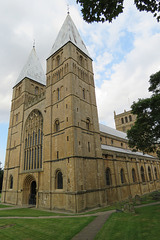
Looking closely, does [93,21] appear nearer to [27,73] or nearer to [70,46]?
[70,46]

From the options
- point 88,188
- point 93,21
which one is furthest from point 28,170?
point 93,21

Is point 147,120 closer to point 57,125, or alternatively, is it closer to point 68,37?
point 57,125

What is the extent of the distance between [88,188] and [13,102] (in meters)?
26.7

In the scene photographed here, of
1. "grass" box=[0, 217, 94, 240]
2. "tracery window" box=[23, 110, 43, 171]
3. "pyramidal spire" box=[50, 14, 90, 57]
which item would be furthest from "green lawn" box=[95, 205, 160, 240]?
"pyramidal spire" box=[50, 14, 90, 57]

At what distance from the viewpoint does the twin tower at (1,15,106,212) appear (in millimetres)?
18609

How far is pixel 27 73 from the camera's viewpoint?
34344 millimetres

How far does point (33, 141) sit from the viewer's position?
86.5 feet

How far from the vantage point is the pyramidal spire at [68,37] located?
26.9 metres

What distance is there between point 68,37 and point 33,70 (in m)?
13.7

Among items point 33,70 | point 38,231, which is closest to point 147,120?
point 38,231

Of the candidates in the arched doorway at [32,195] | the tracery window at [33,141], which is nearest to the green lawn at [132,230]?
the tracery window at [33,141]

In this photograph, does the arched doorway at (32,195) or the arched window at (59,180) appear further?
the arched doorway at (32,195)

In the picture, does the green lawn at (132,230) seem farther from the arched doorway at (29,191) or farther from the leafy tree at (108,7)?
the arched doorway at (29,191)

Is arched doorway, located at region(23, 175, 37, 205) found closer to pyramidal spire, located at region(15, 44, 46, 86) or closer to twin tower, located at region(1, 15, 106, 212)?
twin tower, located at region(1, 15, 106, 212)
